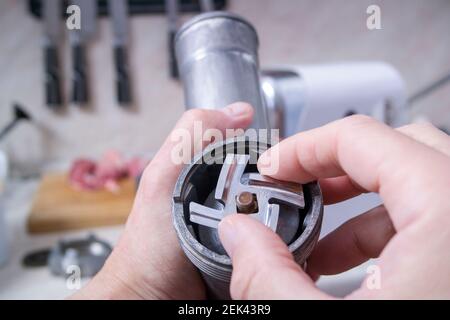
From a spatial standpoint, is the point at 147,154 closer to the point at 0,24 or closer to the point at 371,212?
the point at 0,24

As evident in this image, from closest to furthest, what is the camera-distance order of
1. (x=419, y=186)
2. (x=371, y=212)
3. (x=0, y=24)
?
(x=419, y=186)
(x=371, y=212)
(x=0, y=24)

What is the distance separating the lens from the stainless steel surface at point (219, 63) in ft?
1.61

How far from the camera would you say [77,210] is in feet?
2.94

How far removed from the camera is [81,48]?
1062mm

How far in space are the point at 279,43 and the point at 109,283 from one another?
90 centimetres

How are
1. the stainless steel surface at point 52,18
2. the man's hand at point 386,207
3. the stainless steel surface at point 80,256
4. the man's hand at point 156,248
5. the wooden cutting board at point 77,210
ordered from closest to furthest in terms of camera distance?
the man's hand at point 386,207, the man's hand at point 156,248, the stainless steel surface at point 80,256, the wooden cutting board at point 77,210, the stainless steel surface at point 52,18

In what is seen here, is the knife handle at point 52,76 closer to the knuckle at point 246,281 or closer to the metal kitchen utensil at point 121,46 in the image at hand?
the metal kitchen utensil at point 121,46

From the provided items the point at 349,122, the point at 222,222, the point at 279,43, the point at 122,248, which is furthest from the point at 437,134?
the point at 279,43

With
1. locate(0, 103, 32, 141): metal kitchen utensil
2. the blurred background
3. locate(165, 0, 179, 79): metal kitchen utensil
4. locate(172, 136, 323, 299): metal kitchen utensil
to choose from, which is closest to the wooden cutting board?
the blurred background

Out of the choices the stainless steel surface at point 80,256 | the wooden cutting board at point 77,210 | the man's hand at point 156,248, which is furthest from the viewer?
the wooden cutting board at point 77,210

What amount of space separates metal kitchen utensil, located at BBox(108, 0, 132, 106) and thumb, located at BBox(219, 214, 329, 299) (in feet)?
2.83

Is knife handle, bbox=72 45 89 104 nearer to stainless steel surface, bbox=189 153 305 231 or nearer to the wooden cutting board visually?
the wooden cutting board

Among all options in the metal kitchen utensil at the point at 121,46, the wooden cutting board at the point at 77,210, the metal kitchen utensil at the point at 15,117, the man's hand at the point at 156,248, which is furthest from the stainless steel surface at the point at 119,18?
the man's hand at the point at 156,248

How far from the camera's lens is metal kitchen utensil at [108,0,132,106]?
1052 millimetres
